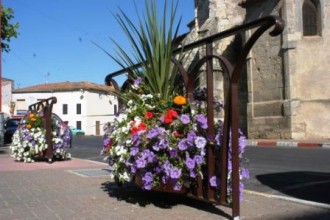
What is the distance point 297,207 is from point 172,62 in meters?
2.46

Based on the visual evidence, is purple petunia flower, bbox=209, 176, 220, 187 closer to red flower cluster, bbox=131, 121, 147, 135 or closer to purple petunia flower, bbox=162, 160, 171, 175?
purple petunia flower, bbox=162, 160, 171, 175

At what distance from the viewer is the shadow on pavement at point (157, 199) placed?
18.9 feet

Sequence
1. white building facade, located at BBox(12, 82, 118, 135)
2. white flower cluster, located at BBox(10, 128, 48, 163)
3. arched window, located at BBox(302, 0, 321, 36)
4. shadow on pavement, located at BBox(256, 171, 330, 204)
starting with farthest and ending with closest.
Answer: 1. white building facade, located at BBox(12, 82, 118, 135)
2. arched window, located at BBox(302, 0, 321, 36)
3. white flower cluster, located at BBox(10, 128, 48, 163)
4. shadow on pavement, located at BBox(256, 171, 330, 204)

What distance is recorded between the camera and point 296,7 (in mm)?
22031

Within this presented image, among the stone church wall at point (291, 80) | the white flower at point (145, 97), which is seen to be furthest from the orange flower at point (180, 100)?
the stone church wall at point (291, 80)

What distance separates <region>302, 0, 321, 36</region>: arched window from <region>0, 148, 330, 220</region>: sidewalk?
17.0 m

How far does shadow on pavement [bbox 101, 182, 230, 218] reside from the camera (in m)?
5.76

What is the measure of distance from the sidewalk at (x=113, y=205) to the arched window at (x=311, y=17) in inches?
671

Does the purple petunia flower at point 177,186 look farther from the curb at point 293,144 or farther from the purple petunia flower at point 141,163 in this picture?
the curb at point 293,144

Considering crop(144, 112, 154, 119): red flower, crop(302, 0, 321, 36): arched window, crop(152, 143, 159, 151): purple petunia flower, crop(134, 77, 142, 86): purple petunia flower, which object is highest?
crop(302, 0, 321, 36): arched window

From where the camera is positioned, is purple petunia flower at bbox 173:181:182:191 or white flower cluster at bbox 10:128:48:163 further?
white flower cluster at bbox 10:128:48:163

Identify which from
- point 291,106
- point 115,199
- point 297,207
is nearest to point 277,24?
point 297,207

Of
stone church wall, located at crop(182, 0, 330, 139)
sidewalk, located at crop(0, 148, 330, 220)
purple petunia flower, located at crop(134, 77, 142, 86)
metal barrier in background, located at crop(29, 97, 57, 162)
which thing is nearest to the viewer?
sidewalk, located at crop(0, 148, 330, 220)

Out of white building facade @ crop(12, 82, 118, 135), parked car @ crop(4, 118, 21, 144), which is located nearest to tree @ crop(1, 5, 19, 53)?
parked car @ crop(4, 118, 21, 144)
